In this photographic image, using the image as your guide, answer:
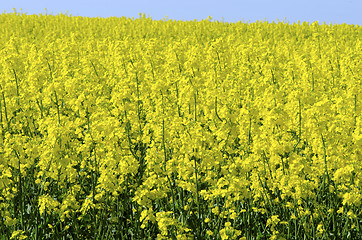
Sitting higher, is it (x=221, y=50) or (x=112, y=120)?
(x=221, y=50)

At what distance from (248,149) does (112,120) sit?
154cm

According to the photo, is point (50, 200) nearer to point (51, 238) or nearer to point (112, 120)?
point (51, 238)

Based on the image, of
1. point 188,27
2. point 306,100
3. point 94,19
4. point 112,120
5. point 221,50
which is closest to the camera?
point 112,120

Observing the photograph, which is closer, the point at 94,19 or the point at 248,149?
the point at 248,149

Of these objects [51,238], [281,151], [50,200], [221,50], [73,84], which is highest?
[221,50]

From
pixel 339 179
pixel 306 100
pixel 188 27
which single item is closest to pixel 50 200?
pixel 339 179

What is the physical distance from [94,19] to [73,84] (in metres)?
15.5

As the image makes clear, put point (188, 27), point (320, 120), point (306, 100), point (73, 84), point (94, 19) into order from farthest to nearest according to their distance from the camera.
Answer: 1. point (94, 19)
2. point (188, 27)
3. point (73, 84)
4. point (306, 100)
5. point (320, 120)

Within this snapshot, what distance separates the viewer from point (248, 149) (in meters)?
5.58

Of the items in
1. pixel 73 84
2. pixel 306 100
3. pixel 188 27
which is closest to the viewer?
pixel 306 100

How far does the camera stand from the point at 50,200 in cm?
471

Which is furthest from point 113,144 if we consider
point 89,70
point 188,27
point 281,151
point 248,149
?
point 188,27

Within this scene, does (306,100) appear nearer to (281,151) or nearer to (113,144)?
(281,151)

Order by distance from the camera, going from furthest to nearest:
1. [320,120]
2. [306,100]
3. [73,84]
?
[73,84] < [306,100] < [320,120]
